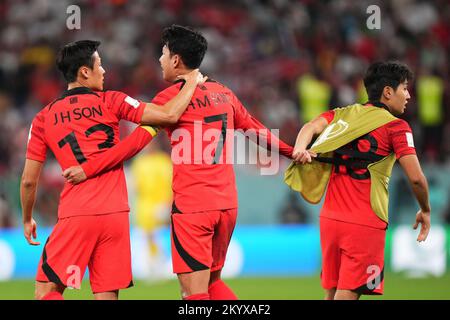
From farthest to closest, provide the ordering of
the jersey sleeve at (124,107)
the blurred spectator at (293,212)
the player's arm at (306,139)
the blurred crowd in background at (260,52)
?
the blurred crowd in background at (260,52) → the blurred spectator at (293,212) → the player's arm at (306,139) → the jersey sleeve at (124,107)

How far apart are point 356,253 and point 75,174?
6.36ft

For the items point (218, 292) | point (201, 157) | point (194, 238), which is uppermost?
point (201, 157)

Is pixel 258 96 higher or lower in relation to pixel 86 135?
higher

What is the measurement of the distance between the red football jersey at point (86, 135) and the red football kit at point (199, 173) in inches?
4.0

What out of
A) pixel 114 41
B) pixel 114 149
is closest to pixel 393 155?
pixel 114 149

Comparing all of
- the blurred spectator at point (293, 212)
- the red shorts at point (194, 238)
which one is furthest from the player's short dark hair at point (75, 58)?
the blurred spectator at point (293, 212)

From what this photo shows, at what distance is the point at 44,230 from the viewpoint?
1194cm

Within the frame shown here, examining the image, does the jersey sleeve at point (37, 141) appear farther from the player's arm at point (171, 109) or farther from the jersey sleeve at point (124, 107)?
the player's arm at point (171, 109)

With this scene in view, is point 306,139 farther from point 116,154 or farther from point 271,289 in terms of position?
point 271,289

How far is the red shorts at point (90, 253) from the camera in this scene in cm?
577

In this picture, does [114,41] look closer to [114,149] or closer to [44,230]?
[44,230]

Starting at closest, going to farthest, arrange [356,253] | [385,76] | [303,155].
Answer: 1. [356,253]
2. [385,76]
3. [303,155]

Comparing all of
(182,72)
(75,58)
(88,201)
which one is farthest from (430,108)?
(88,201)

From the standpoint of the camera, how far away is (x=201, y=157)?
5.97 m
